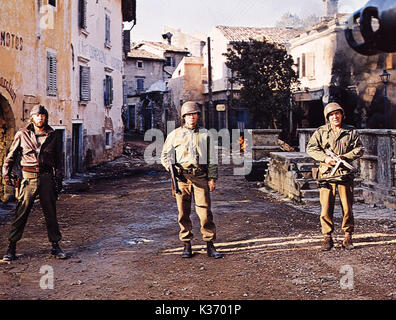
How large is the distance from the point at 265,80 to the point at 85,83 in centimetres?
864

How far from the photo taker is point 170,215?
30.3ft

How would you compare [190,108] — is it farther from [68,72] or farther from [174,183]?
[68,72]

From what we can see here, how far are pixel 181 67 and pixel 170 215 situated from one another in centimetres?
2987

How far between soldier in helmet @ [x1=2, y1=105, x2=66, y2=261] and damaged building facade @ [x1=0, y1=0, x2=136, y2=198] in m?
4.92

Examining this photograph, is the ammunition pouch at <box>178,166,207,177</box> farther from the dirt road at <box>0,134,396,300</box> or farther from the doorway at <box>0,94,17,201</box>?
the doorway at <box>0,94,17,201</box>

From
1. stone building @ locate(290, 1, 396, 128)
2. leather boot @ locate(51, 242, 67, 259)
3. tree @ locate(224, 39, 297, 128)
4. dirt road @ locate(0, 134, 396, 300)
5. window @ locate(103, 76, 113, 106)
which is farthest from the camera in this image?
stone building @ locate(290, 1, 396, 128)

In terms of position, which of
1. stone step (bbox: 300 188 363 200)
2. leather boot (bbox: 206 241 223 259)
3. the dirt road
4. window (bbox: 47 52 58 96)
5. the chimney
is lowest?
the dirt road

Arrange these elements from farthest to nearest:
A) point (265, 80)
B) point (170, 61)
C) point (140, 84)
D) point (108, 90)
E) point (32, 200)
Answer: point (170, 61), point (140, 84), point (265, 80), point (108, 90), point (32, 200)

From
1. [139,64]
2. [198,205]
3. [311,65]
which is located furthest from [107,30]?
[139,64]

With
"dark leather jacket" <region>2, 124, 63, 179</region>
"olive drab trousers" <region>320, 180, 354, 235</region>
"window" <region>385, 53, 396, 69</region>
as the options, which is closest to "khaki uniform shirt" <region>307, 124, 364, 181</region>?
"olive drab trousers" <region>320, 180, 354, 235</region>

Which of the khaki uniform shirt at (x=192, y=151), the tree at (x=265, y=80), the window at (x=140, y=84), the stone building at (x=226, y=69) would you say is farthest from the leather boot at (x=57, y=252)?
the window at (x=140, y=84)

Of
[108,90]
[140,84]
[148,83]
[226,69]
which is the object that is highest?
[148,83]

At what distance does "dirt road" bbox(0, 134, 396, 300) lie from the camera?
475cm

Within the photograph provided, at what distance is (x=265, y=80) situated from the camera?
2238 centimetres
